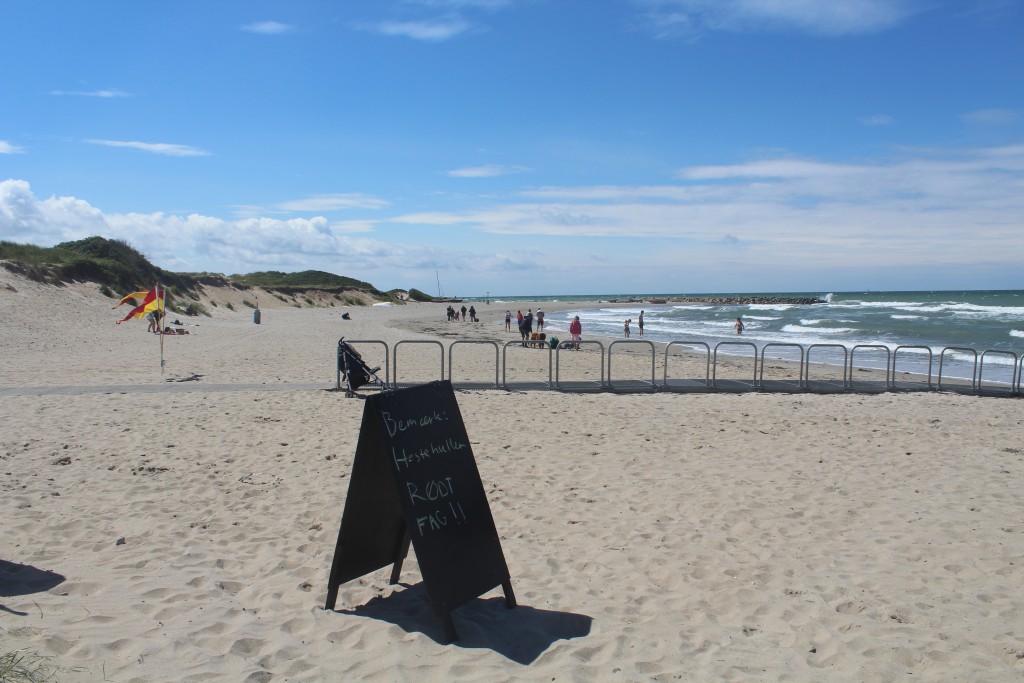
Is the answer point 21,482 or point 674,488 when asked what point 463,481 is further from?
point 21,482

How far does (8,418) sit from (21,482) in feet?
11.9

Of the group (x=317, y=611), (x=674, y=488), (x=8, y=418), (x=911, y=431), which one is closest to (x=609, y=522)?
(x=674, y=488)

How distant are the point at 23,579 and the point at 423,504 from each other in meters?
2.36

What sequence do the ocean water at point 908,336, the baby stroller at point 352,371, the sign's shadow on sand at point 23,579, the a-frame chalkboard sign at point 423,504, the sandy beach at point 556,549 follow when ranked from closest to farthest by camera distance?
1. the sandy beach at point 556,549
2. the a-frame chalkboard sign at point 423,504
3. the sign's shadow on sand at point 23,579
4. the baby stroller at point 352,371
5. the ocean water at point 908,336

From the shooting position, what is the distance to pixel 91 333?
23.1 metres

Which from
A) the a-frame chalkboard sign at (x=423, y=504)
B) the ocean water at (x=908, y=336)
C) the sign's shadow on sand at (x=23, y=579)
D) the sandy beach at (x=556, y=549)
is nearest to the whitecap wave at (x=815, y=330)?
the ocean water at (x=908, y=336)

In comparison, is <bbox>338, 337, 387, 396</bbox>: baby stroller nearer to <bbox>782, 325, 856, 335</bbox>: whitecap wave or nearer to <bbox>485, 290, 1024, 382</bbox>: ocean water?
<bbox>485, 290, 1024, 382</bbox>: ocean water

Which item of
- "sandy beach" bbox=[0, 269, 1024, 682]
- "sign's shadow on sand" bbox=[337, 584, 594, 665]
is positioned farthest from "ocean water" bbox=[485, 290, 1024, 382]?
"sign's shadow on sand" bbox=[337, 584, 594, 665]

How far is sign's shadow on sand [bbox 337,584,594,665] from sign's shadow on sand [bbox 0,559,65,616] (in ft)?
5.45

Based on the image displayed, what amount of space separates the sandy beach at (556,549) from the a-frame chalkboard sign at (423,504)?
0.25 meters

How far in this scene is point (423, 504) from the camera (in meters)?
3.83

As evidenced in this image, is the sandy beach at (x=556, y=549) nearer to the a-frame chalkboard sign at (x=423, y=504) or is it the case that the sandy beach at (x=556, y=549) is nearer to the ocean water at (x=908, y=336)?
the a-frame chalkboard sign at (x=423, y=504)

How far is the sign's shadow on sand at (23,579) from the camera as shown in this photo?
3.88 meters

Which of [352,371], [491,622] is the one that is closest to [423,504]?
[491,622]
